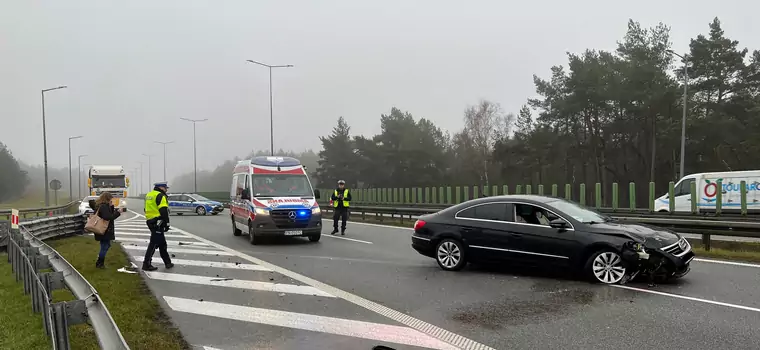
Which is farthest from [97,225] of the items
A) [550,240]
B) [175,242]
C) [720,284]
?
[720,284]

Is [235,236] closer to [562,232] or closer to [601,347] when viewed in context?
[562,232]

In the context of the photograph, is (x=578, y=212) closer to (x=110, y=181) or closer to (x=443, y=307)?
(x=443, y=307)

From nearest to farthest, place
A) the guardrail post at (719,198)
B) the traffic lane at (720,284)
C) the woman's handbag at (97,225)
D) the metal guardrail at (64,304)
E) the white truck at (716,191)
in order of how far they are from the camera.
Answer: the metal guardrail at (64,304) → the traffic lane at (720,284) → the woman's handbag at (97,225) → the guardrail post at (719,198) → the white truck at (716,191)

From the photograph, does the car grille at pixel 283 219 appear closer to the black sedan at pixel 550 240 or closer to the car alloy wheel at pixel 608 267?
the black sedan at pixel 550 240

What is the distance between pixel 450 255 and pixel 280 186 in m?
6.99

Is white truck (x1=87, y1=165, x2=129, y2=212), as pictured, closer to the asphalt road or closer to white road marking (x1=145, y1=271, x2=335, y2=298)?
the asphalt road

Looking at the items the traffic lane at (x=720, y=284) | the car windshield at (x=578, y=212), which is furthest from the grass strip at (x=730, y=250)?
the car windshield at (x=578, y=212)

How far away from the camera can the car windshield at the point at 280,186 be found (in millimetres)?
15281

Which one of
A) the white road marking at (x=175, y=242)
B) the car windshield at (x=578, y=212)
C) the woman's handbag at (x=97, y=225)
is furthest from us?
the white road marking at (x=175, y=242)

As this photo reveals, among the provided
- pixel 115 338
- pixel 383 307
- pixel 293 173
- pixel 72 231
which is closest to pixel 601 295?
pixel 383 307

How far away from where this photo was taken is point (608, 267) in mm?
8273

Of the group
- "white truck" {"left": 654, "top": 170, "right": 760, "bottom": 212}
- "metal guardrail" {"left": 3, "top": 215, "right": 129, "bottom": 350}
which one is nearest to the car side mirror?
"metal guardrail" {"left": 3, "top": 215, "right": 129, "bottom": 350}

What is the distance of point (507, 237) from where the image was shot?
9250 mm

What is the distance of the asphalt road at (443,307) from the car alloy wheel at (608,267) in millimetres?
234
